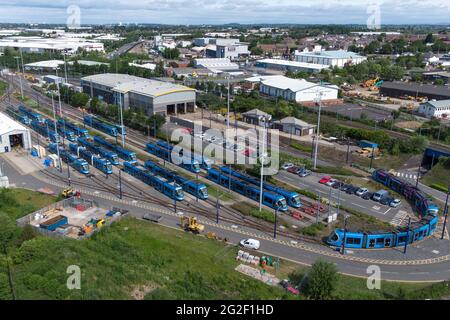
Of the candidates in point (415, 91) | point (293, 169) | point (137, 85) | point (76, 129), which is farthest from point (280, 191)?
point (415, 91)

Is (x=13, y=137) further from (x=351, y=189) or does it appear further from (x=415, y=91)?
(x=415, y=91)

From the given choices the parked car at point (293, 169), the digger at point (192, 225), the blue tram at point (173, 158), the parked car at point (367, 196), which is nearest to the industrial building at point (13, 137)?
the blue tram at point (173, 158)

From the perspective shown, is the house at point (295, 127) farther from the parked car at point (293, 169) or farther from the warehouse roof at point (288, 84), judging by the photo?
the warehouse roof at point (288, 84)

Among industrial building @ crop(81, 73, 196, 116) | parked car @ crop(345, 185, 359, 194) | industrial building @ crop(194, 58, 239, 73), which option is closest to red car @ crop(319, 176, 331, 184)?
parked car @ crop(345, 185, 359, 194)

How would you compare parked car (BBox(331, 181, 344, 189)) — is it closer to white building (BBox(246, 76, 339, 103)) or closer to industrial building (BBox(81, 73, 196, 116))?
industrial building (BBox(81, 73, 196, 116))

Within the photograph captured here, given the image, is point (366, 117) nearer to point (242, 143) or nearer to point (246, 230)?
point (242, 143)
